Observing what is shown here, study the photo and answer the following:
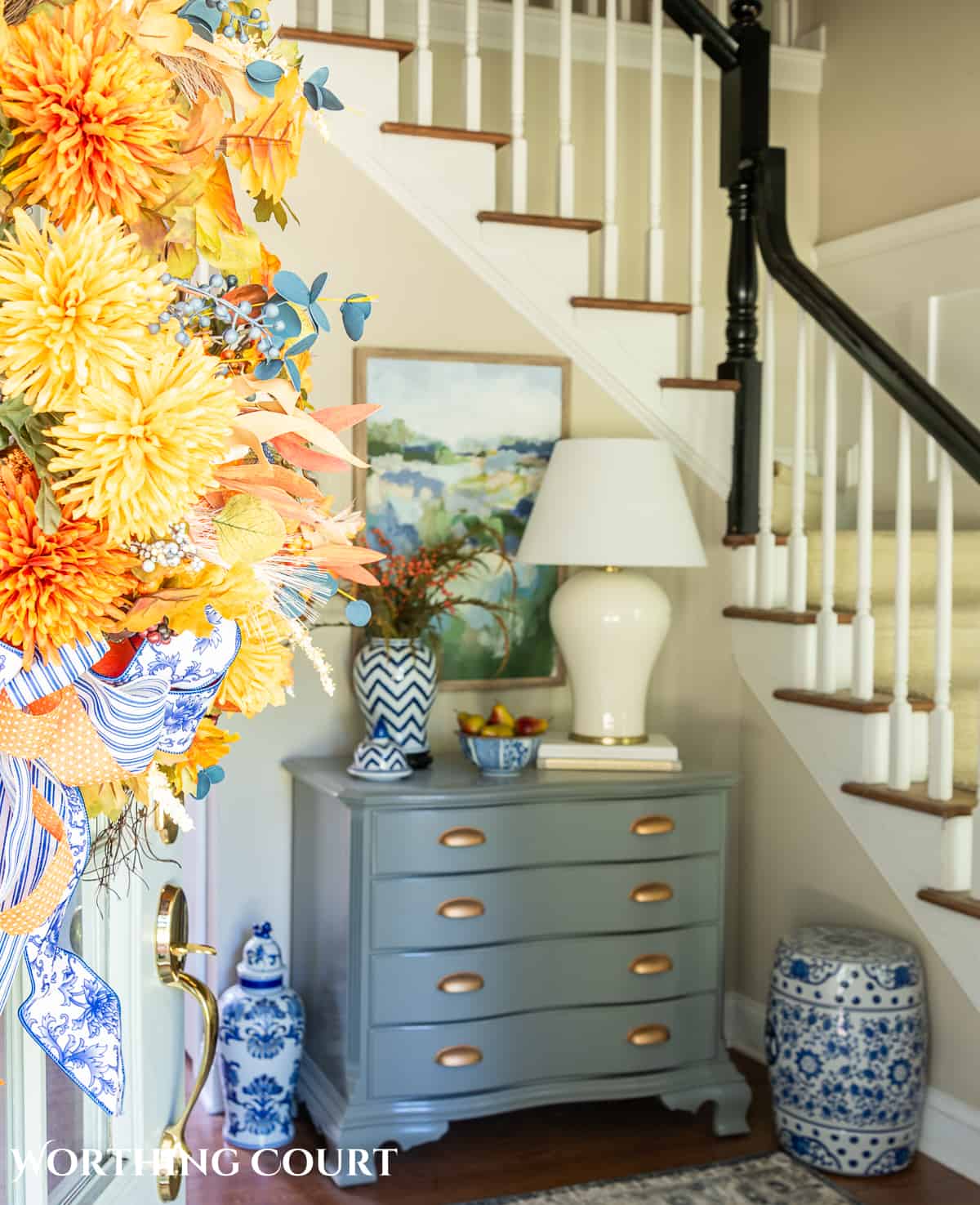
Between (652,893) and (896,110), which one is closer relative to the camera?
(652,893)

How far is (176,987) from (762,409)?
8.86 ft

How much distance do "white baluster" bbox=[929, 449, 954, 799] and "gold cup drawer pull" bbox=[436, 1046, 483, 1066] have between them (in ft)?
3.71

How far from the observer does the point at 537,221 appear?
10.4 ft

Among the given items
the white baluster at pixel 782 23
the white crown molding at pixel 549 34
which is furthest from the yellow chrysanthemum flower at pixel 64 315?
the white baluster at pixel 782 23

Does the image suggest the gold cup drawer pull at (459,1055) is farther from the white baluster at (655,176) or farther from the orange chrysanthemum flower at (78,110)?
the orange chrysanthemum flower at (78,110)

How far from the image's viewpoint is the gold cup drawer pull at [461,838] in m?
2.83

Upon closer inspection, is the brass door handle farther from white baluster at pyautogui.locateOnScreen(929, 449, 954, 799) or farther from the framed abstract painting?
the framed abstract painting

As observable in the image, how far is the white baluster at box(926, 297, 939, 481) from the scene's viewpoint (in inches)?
144

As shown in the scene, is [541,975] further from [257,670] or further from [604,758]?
→ [257,670]

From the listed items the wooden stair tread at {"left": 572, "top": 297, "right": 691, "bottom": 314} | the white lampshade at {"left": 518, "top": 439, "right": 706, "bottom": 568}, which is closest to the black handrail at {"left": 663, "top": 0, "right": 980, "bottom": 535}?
the wooden stair tread at {"left": 572, "top": 297, "right": 691, "bottom": 314}

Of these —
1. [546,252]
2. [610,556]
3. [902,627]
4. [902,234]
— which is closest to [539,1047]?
[610,556]

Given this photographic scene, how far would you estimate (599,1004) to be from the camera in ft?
9.77

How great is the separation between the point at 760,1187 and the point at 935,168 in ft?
8.90

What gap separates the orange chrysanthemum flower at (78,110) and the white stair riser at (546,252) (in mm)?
2807
